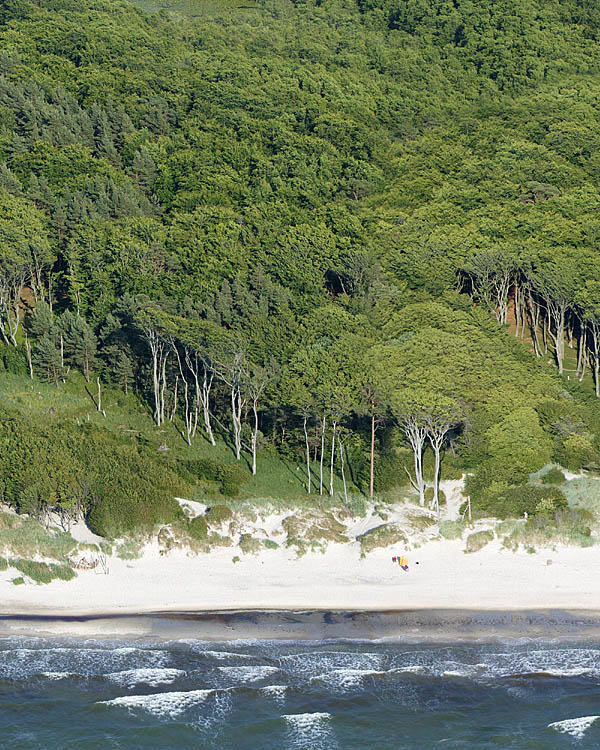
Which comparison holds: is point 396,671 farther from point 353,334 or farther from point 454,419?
Answer: point 353,334

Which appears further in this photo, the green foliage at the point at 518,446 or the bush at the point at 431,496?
the green foliage at the point at 518,446

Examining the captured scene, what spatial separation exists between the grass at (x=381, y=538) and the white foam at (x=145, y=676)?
15552mm

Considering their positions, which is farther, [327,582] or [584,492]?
[584,492]

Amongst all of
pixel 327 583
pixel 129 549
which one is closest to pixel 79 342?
pixel 129 549

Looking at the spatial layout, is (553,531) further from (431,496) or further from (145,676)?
(145,676)

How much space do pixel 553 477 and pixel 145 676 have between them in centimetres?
3492

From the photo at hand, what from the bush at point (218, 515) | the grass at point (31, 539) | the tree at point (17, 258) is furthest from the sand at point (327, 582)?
the tree at point (17, 258)

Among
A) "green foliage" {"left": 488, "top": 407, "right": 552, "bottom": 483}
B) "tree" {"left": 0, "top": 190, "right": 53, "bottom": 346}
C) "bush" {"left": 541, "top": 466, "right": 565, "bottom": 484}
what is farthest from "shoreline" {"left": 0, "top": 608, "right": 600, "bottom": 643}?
"tree" {"left": 0, "top": 190, "right": 53, "bottom": 346}

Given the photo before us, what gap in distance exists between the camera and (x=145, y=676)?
1646 inches

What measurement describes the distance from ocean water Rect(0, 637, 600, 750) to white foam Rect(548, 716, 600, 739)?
4 cm

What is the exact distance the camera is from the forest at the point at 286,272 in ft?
219

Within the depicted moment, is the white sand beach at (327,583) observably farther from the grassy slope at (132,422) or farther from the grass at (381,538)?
the grassy slope at (132,422)

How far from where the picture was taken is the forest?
66.6m

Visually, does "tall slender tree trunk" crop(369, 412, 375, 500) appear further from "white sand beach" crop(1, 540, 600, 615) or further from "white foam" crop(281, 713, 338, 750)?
"white foam" crop(281, 713, 338, 750)
